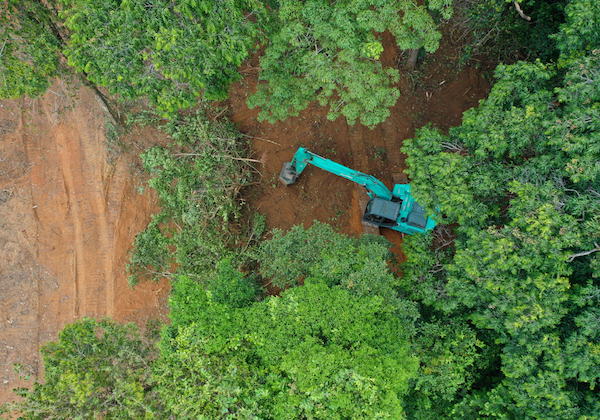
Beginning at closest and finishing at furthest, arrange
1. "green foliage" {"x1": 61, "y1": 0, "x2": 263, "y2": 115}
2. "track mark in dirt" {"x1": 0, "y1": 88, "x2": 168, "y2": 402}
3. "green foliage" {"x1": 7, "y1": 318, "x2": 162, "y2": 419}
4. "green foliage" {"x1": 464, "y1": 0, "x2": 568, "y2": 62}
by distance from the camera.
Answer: "green foliage" {"x1": 7, "y1": 318, "x2": 162, "y2": 419}, "green foliage" {"x1": 61, "y1": 0, "x2": 263, "y2": 115}, "green foliage" {"x1": 464, "y1": 0, "x2": 568, "y2": 62}, "track mark in dirt" {"x1": 0, "y1": 88, "x2": 168, "y2": 402}

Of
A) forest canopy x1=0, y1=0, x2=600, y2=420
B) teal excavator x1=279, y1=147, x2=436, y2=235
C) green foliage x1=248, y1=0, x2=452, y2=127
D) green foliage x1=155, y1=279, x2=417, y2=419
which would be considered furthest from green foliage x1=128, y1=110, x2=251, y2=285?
green foliage x1=155, y1=279, x2=417, y2=419

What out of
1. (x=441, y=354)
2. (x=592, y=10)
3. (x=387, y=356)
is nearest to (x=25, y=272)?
(x=387, y=356)

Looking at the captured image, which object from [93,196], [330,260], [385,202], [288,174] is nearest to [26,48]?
[93,196]

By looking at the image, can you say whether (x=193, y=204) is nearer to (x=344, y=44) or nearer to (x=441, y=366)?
(x=344, y=44)

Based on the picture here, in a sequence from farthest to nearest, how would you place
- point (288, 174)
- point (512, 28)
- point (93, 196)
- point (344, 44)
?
point (288, 174) → point (93, 196) → point (512, 28) → point (344, 44)

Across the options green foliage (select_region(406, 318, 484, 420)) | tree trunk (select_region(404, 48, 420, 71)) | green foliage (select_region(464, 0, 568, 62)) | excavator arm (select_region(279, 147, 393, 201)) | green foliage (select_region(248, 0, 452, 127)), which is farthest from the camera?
tree trunk (select_region(404, 48, 420, 71))

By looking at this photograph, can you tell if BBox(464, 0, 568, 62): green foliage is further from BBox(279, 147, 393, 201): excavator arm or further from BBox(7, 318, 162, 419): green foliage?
BBox(7, 318, 162, 419): green foliage

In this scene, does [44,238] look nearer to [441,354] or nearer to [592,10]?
[441,354]
